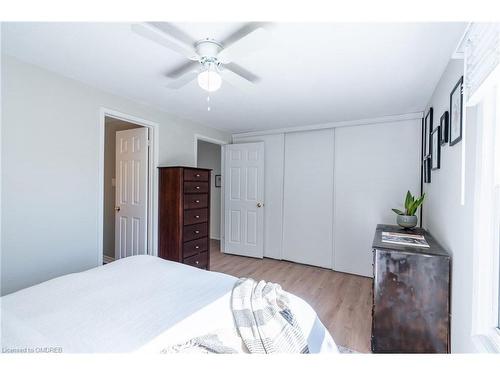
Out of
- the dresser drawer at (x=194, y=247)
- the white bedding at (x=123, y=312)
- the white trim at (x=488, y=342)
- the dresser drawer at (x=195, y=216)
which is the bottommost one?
the dresser drawer at (x=194, y=247)

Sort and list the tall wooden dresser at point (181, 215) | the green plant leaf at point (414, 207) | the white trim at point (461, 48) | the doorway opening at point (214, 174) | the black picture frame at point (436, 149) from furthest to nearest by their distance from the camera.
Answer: the doorway opening at point (214, 174) < the tall wooden dresser at point (181, 215) < the green plant leaf at point (414, 207) < the black picture frame at point (436, 149) < the white trim at point (461, 48)

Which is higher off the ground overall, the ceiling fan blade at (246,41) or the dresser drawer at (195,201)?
the ceiling fan blade at (246,41)

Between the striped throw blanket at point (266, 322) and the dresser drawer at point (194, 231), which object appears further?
the dresser drawer at point (194, 231)

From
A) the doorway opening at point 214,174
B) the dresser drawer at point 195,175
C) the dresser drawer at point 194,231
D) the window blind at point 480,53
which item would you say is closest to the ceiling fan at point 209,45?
the window blind at point 480,53

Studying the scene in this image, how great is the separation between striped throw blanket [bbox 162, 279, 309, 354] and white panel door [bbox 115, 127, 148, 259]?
2.05 meters

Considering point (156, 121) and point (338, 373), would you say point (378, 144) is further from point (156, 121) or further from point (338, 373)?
point (338, 373)

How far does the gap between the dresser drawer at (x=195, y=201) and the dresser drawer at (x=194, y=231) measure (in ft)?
0.79

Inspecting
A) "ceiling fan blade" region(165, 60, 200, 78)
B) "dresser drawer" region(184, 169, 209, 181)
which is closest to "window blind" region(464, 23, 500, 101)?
→ "ceiling fan blade" region(165, 60, 200, 78)

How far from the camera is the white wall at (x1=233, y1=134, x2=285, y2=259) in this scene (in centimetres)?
377

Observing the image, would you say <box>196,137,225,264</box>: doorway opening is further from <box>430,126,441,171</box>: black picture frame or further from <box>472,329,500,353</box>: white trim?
<box>472,329,500,353</box>: white trim

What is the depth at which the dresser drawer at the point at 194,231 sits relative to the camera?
2702 mm

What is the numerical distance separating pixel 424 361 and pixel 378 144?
301cm

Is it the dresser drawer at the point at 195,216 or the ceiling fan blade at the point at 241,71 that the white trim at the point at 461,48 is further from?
the dresser drawer at the point at 195,216

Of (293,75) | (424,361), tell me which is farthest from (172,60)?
(424,361)
